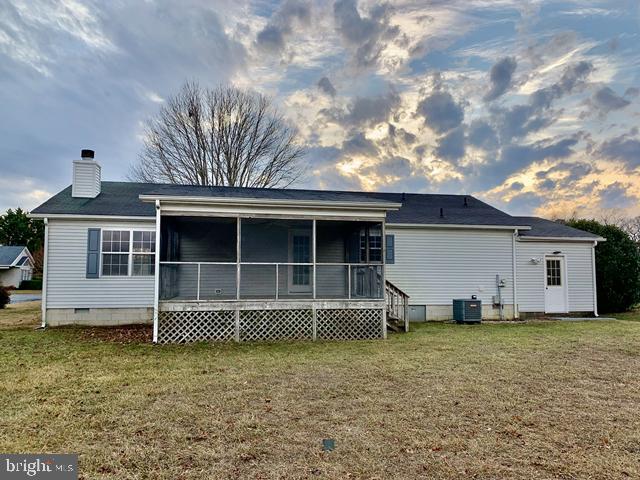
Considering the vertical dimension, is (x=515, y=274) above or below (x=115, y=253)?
below

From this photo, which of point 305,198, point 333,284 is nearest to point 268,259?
point 333,284

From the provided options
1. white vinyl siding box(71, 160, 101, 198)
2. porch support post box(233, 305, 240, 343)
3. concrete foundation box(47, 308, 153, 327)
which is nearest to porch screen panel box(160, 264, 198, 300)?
porch support post box(233, 305, 240, 343)

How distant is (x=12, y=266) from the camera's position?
119ft

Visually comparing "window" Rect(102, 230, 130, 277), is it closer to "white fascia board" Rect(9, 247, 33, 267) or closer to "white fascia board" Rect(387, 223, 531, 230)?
"white fascia board" Rect(387, 223, 531, 230)

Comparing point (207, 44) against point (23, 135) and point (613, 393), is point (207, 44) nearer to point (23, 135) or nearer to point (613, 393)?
point (23, 135)

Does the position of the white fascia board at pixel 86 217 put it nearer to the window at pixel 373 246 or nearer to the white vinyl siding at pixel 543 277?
the window at pixel 373 246

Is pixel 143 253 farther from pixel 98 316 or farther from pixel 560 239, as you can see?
pixel 560 239

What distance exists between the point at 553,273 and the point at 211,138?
18448 mm

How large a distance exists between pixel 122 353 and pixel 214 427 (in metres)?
4.75

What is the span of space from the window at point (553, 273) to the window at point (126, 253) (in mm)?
13376

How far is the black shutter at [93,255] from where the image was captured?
11.4 meters

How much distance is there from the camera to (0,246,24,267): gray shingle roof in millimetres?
35850

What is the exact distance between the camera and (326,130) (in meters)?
18.6

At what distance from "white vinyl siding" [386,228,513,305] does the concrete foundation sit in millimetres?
7789
